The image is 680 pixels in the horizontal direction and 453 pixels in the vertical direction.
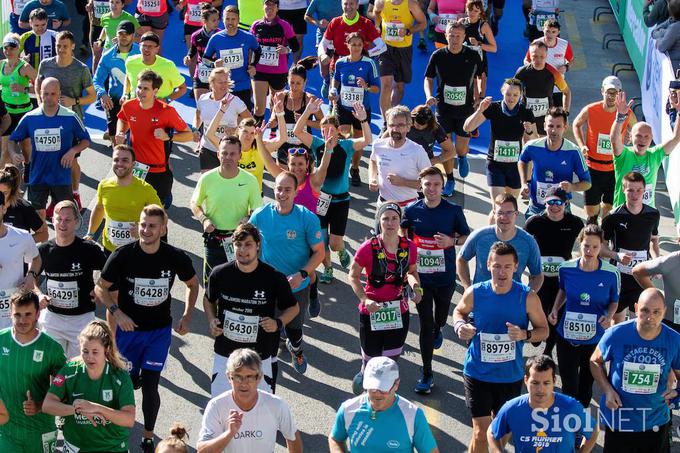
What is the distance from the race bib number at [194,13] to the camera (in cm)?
1748

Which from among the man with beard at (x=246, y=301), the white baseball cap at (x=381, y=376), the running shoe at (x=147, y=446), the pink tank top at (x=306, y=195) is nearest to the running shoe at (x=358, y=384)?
the man with beard at (x=246, y=301)

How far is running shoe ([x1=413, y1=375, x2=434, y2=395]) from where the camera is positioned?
10000mm

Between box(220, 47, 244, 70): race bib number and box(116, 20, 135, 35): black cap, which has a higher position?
box(116, 20, 135, 35): black cap

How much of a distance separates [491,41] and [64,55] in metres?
5.20

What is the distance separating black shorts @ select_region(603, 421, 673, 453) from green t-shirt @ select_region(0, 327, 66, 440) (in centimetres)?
356

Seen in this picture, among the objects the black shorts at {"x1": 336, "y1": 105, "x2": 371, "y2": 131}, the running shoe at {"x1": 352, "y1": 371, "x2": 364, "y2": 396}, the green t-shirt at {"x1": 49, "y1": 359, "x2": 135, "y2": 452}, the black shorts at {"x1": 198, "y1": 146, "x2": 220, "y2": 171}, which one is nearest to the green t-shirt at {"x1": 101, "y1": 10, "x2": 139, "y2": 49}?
the black shorts at {"x1": 336, "y1": 105, "x2": 371, "y2": 131}

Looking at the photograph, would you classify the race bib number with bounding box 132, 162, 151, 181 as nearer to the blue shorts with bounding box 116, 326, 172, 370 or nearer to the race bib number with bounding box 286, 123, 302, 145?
the race bib number with bounding box 286, 123, 302, 145

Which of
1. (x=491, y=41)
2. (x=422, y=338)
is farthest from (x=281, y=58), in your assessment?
(x=422, y=338)

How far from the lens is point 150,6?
17812mm

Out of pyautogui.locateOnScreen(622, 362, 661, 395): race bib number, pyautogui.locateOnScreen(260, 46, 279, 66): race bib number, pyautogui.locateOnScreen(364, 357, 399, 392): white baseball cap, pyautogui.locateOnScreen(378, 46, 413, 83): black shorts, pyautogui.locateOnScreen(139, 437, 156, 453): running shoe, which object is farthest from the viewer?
pyautogui.locateOnScreen(378, 46, 413, 83): black shorts

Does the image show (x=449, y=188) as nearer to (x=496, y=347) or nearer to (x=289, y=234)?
(x=289, y=234)

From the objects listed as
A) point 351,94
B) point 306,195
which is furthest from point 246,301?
point 351,94

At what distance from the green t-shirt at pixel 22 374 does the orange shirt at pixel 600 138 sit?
21.1 ft

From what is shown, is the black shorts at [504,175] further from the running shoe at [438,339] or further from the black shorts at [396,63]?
the black shorts at [396,63]
